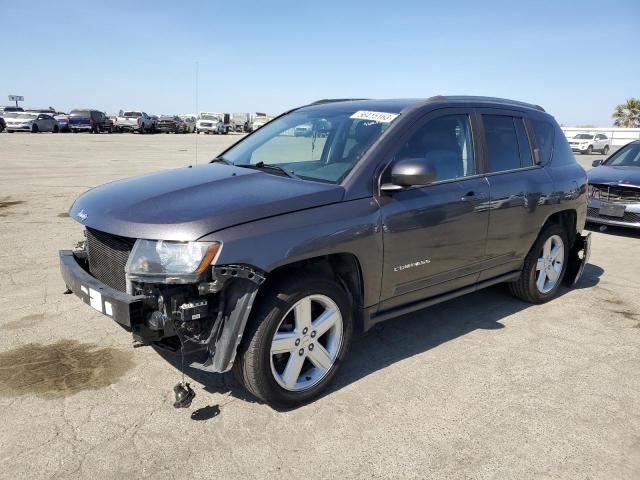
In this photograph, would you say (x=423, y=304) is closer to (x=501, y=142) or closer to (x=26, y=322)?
(x=501, y=142)

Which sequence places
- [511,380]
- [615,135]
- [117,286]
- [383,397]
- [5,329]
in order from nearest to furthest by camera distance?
[117,286]
[383,397]
[511,380]
[5,329]
[615,135]

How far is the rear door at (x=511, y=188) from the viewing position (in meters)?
4.28

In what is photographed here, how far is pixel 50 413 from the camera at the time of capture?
302 centimetres

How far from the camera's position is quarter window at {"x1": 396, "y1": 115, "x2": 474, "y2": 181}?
3.72 m

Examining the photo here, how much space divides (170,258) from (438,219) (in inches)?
76.6

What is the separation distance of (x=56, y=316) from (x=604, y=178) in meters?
8.57

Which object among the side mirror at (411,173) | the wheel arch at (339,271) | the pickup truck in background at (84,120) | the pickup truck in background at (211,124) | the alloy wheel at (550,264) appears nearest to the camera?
the wheel arch at (339,271)

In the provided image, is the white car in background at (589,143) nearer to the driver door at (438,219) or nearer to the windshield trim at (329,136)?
the driver door at (438,219)

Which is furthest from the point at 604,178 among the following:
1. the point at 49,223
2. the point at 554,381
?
the point at 49,223

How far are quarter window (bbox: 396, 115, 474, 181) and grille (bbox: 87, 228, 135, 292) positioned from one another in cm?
189

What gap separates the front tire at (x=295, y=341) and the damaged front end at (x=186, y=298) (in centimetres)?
15

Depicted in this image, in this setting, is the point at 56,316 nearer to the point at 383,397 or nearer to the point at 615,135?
the point at 383,397

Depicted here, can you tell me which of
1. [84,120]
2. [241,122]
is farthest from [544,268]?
[241,122]

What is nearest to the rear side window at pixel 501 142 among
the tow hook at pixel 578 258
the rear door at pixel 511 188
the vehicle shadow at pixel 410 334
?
the rear door at pixel 511 188
